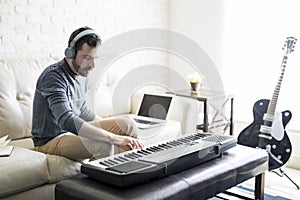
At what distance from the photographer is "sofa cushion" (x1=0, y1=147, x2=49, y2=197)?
5.78 feet

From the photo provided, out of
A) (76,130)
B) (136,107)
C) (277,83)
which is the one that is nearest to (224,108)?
(277,83)

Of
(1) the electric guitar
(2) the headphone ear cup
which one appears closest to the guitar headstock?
(1) the electric guitar

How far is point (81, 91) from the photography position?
2336 millimetres

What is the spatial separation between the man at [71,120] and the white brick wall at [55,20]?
0.75 metres

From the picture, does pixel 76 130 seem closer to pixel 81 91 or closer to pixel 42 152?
pixel 42 152

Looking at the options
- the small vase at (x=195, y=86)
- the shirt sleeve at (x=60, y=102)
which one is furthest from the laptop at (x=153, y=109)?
the shirt sleeve at (x=60, y=102)

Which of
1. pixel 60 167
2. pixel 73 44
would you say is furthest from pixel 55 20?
pixel 60 167

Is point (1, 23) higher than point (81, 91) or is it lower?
higher

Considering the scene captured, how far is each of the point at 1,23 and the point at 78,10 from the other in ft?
2.15

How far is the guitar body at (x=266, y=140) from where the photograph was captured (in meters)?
2.71

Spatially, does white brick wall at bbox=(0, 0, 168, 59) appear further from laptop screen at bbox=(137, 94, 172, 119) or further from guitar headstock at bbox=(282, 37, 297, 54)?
guitar headstock at bbox=(282, 37, 297, 54)

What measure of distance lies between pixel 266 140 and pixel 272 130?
Answer: 9 cm

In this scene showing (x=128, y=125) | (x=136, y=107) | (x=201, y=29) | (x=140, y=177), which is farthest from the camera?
(x=201, y=29)

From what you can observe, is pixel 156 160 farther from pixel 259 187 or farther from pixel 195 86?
pixel 195 86
